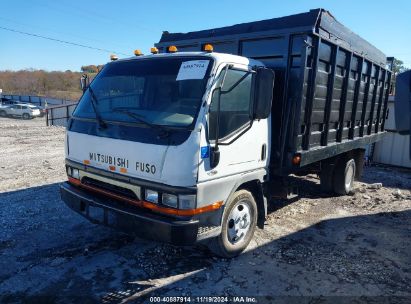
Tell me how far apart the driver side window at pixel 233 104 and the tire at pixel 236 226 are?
820 mm

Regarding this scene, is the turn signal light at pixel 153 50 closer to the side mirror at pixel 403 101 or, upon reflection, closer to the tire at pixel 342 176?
the side mirror at pixel 403 101

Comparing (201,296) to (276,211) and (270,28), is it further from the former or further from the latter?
(270,28)

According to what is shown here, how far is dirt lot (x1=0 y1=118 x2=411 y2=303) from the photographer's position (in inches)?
136

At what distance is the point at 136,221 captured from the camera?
11.1 ft

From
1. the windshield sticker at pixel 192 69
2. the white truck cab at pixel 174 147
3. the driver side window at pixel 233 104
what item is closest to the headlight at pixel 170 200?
the white truck cab at pixel 174 147

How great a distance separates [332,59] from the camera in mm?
4898

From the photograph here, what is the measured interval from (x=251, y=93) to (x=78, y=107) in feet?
6.89

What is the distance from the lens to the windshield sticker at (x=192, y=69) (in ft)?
11.3

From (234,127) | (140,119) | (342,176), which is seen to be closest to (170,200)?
(140,119)

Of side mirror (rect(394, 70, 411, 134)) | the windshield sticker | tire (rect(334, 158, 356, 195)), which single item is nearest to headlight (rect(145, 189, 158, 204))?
the windshield sticker

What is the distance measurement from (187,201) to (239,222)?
1.08m

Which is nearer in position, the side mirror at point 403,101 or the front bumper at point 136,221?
the side mirror at point 403,101

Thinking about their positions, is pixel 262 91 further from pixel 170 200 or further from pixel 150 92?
pixel 170 200

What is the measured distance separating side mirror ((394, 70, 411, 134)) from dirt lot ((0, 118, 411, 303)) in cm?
195
